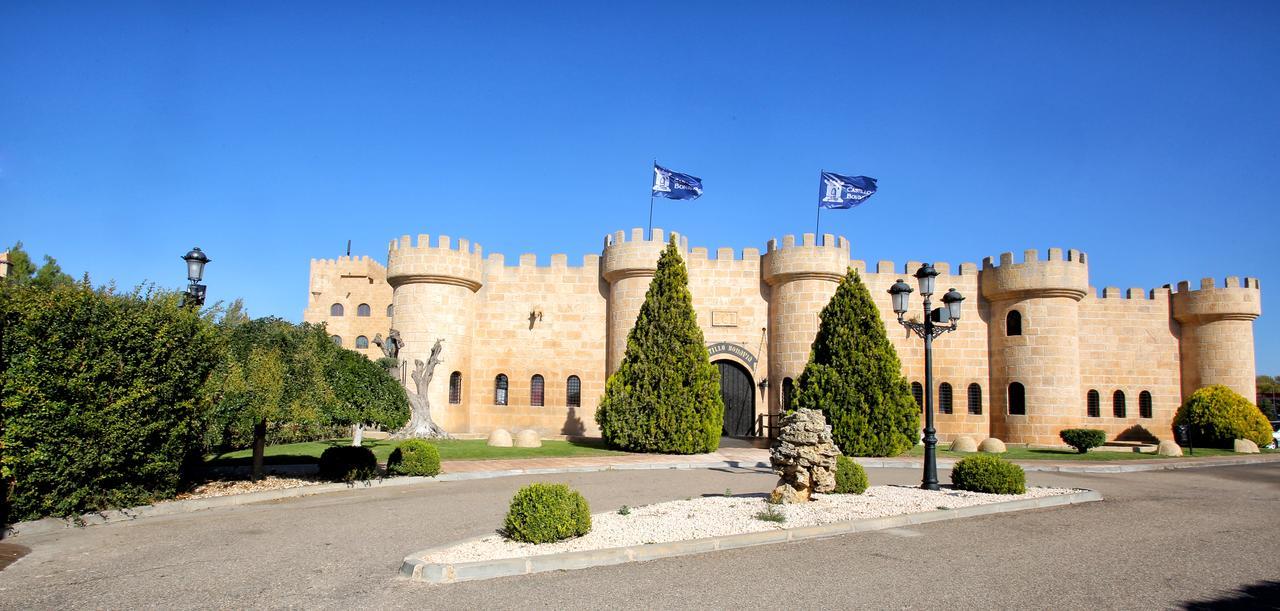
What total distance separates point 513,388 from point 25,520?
1850 cm

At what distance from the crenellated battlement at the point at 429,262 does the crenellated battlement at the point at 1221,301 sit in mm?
26911

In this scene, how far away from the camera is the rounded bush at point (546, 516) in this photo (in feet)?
27.6

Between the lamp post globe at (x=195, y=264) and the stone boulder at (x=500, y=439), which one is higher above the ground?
the lamp post globe at (x=195, y=264)

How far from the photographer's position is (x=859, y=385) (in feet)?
71.9

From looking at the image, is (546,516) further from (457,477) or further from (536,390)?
(536,390)

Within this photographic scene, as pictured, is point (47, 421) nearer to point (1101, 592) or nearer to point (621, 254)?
point (1101, 592)

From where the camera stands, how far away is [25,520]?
9.84 meters

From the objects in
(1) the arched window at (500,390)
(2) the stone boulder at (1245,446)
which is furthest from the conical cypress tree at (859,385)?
(2) the stone boulder at (1245,446)

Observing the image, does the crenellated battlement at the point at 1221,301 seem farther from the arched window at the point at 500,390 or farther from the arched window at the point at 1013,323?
the arched window at the point at 500,390

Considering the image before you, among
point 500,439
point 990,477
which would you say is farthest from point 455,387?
point 990,477

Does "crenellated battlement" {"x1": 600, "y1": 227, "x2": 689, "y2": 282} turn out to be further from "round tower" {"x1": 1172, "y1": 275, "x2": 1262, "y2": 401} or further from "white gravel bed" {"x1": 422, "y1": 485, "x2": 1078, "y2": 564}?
"round tower" {"x1": 1172, "y1": 275, "x2": 1262, "y2": 401}

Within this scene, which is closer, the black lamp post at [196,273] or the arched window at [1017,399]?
the black lamp post at [196,273]

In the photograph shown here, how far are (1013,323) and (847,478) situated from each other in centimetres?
1894

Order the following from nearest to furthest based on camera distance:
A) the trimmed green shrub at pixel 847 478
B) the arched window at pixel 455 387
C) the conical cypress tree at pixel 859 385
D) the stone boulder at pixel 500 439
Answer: the trimmed green shrub at pixel 847 478, the conical cypress tree at pixel 859 385, the stone boulder at pixel 500 439, the arched window at pixel 455 387
